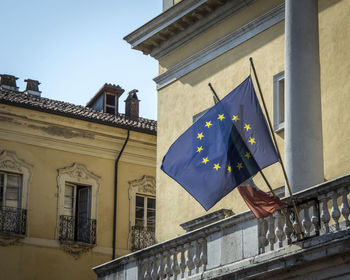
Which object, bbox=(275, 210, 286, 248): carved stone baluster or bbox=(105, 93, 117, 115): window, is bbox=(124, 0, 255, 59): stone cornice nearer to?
bbox=(275, 210, 286, 248): carved stone baluster

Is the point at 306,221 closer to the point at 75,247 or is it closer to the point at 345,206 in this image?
the point at 345,206

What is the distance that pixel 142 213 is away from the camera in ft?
93.9

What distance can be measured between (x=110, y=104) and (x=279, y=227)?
59.7 ft

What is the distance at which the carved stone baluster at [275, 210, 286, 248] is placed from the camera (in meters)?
13.9

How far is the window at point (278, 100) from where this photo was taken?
1911 cm

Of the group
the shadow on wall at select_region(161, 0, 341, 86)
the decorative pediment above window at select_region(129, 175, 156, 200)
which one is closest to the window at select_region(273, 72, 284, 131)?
the shadow on wall at select_region(161, 0, 341, 86)

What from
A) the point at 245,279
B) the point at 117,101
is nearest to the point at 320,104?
the point at 245,279

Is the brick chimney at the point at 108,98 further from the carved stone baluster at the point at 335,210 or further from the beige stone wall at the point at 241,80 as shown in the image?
the carved stone baluster at the point at 335,210

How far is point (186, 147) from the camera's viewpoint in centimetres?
1573

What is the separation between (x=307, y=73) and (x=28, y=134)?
40.0 ft

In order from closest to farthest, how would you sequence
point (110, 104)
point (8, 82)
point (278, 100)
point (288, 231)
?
point (288, 231), point (278, 100), point (8, 82), point (110, 104)

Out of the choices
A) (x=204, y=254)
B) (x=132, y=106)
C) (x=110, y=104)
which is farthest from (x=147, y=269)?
(x=132, y=106)

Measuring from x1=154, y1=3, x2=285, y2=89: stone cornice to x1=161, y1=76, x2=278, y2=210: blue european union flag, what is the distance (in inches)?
181

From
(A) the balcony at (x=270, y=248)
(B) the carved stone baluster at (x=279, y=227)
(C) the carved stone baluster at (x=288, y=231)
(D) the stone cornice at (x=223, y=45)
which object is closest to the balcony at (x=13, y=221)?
(D) the stone cornice at (x=223, y=45)
